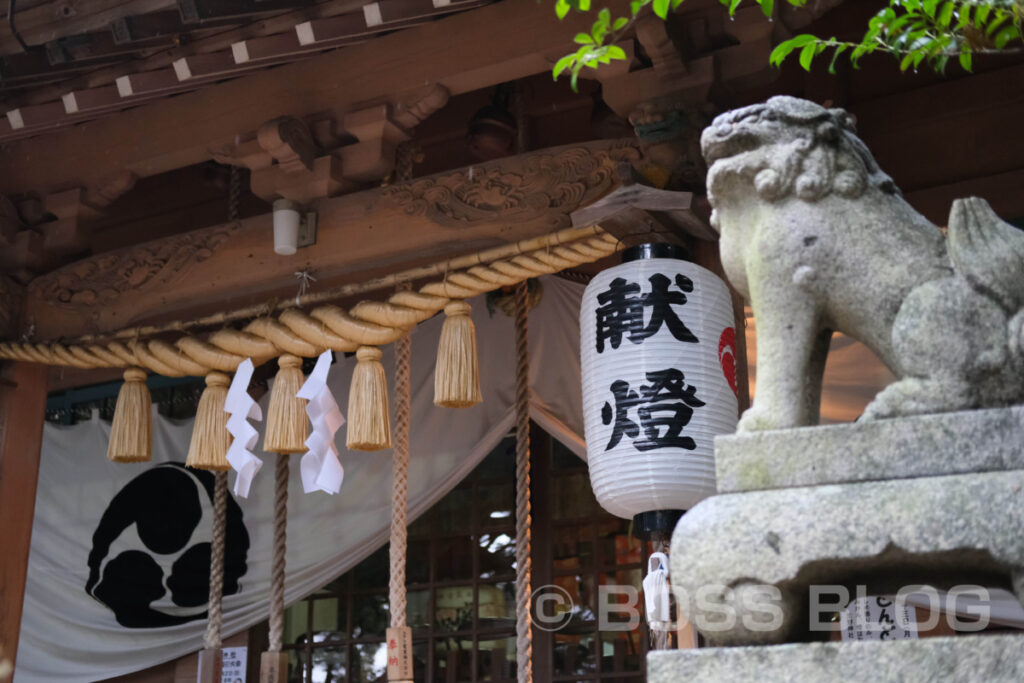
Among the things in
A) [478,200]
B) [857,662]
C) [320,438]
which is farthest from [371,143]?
[857,662]

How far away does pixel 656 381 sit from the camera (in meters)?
3.85

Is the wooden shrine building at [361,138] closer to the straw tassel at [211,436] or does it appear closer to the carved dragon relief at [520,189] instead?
the carved dragon relief at [520,189]

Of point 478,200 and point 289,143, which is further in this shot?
point 289,143

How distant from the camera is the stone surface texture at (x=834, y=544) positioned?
176 cm

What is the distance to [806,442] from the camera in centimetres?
194

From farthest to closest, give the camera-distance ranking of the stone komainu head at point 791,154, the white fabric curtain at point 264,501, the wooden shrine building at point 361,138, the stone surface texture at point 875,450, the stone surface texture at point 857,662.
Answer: the white fabric curtain at point 264,501, the wooden shrine building at point 361,138, the stone komainu head at point 791,154, the stone surface texture at point 875,450, the stone surface texture at point 857,662

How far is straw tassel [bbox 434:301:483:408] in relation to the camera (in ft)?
14.3

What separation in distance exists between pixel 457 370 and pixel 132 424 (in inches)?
65.5

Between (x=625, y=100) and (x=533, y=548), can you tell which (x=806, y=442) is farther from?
(x=533, y=548)

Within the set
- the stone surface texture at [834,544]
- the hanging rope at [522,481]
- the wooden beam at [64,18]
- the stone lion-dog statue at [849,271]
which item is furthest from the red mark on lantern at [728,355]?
the wooden beam at [64,18]

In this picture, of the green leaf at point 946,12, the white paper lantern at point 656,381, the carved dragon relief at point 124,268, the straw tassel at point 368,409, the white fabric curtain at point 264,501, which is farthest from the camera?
the white fabric curtain at point 264,501

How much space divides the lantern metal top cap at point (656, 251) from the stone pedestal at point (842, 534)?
2106 mm

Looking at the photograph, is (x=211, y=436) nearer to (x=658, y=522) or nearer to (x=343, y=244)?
(x=343, y=244)

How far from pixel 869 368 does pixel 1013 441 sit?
10.4ft
